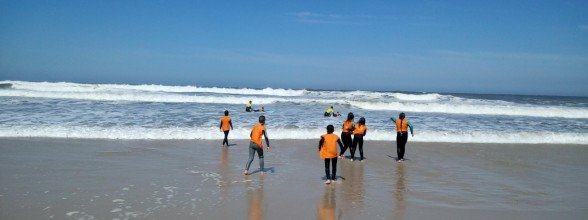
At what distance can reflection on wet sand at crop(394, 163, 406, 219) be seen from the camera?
6529 mm

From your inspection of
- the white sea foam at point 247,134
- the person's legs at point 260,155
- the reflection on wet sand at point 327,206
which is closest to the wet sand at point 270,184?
the reflection on wet sand at point 327,206

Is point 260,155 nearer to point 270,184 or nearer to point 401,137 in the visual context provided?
point 270,184

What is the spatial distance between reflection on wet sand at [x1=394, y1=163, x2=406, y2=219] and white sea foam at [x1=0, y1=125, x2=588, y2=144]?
20.2 ft

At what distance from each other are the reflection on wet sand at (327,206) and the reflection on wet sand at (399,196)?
0.98 metres

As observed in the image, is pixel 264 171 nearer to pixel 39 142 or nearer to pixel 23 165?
pixel 23 165

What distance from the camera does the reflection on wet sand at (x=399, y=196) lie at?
21.4 feet

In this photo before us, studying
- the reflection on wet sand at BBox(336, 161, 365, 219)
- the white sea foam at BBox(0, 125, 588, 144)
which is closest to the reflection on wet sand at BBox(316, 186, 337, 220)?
the reflection on wet sand at BBox(336, 161, 365, 219)

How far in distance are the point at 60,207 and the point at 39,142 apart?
7.03 meters

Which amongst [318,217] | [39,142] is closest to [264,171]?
[318,217]

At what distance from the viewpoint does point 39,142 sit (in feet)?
39.4

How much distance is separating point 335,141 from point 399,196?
161 centimetres

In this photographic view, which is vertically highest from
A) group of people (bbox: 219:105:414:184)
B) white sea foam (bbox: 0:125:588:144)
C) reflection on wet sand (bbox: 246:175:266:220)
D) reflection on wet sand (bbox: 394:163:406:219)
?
group of people (bbox: 219:105:414:184)

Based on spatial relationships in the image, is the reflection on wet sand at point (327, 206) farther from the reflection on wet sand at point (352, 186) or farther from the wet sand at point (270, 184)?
the reflection on wet sand at point (352, 186)

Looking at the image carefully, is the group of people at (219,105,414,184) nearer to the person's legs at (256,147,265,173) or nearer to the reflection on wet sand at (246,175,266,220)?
the person's legs at (256,147,265,173)
